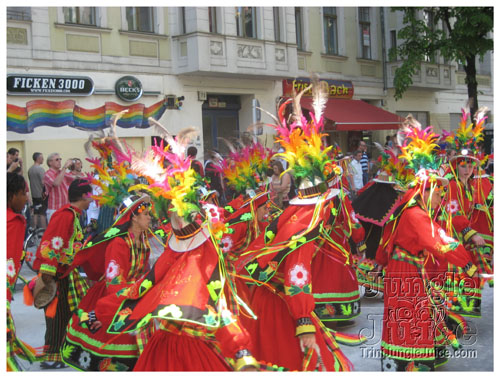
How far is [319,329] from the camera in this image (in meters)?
4.06

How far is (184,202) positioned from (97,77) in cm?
1165

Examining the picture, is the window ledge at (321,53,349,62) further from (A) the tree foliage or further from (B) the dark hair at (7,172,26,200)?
(B) the dark hair at (7,172,26,200)

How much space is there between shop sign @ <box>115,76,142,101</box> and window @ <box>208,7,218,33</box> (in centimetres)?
282

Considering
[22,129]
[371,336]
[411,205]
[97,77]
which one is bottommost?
[371,336]

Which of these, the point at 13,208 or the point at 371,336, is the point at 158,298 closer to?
the point at 13,208

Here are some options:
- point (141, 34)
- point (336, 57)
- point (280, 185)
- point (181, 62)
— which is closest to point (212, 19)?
point (181, 62)

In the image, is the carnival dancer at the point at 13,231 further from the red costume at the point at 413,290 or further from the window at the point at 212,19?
the window at the point at 212,19

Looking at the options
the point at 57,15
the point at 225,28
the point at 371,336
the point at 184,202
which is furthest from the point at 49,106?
the point at 184,202

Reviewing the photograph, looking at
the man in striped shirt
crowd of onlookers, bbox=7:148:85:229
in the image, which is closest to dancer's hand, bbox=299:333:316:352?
crowd of onlookers, bbox=7:148:85:229

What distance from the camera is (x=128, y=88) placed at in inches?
592

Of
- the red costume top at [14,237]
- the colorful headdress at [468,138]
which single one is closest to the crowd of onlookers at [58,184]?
the colorful headdress at [468,138]

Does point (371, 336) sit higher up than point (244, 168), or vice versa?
point (244, 168)

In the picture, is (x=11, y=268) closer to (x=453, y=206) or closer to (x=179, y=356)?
(x=179, y=356)

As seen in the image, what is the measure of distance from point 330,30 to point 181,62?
22.7ft
